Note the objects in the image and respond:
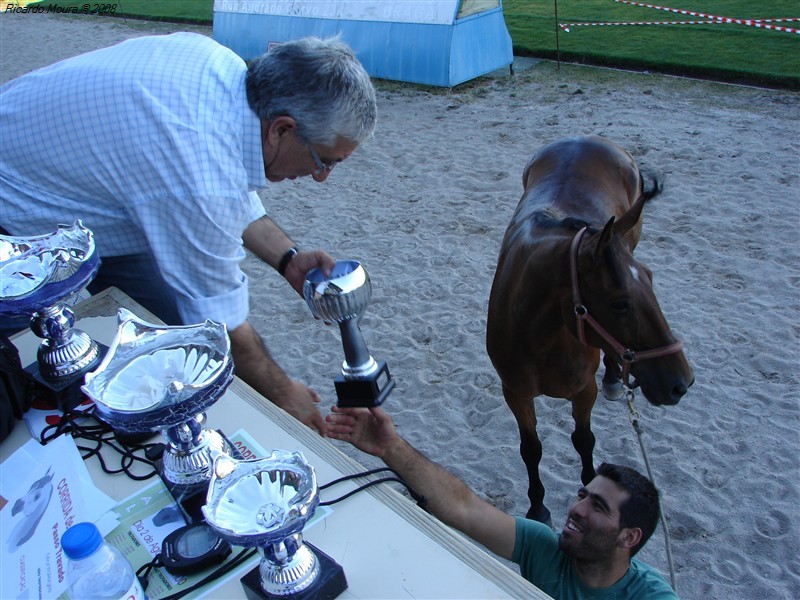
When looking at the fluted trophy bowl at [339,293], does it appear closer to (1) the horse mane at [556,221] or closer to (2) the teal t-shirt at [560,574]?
(2) the teal t-shirt at [560,574]

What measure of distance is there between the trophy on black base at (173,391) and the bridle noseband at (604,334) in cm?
142

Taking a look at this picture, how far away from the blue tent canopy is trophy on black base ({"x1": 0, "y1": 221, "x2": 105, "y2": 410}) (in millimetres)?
8393

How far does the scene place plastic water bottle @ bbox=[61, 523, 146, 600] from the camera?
1.17 m

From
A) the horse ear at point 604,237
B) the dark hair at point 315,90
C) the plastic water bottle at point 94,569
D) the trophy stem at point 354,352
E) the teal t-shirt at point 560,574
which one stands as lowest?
the teal t-shirt at point 560,574

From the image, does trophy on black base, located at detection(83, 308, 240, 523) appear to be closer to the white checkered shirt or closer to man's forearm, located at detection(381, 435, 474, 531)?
the white checkered shirt

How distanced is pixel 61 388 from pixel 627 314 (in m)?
1.93

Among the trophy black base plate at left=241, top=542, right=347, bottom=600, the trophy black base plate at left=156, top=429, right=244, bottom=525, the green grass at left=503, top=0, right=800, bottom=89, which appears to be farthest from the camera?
the green grass at left=503, top=0, right=800, bottom=89

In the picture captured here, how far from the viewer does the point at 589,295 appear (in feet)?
8.17

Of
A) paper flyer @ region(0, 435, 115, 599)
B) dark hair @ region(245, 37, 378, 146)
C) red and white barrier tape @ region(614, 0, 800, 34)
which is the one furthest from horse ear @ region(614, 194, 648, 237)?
red and white barrier tape @ region(614, 0, 800, 34)

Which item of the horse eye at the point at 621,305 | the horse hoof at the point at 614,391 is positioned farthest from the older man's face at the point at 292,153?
the horse hoof at the point at 614,391

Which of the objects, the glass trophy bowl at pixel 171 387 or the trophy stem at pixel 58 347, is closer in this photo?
the glass trophy bowl at pixel 171 387

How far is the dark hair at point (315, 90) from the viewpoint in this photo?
77.3 inches

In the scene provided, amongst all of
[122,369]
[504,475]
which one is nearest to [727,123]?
[504,475]

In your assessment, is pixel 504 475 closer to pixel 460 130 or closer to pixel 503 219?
pixel 503 219
